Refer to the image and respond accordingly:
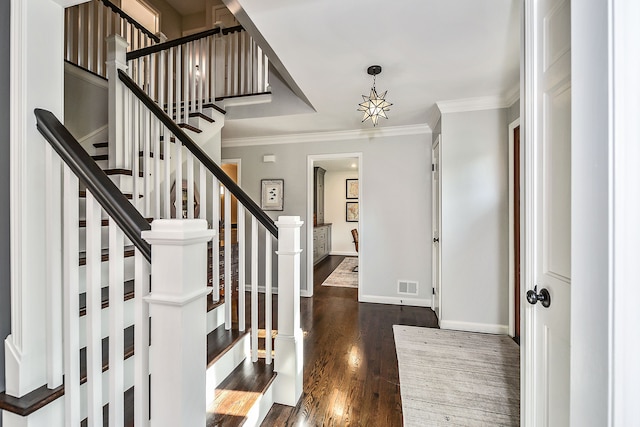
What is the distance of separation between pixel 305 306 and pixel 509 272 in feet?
7.54

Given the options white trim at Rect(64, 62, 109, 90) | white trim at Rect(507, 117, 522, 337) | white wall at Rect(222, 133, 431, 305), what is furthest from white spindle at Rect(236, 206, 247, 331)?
white trim at Rect(507, 117, 522, 337)

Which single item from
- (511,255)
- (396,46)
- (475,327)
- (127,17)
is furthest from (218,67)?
(475,327)

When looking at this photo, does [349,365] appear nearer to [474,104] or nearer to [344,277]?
[474,104]

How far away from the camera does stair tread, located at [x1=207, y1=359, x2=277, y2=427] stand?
1396 millimetres

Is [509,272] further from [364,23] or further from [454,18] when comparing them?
[364,23]

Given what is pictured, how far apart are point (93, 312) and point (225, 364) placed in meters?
0.90

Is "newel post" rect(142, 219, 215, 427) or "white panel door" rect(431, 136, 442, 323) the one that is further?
"white panel door" rect(431, 136, 442, 323)

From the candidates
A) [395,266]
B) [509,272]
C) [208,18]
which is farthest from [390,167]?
[208,18]

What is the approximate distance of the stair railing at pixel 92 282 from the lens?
2.96 ft

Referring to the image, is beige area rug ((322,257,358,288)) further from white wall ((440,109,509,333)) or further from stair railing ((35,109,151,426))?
stair railing ((35,109,151,426))

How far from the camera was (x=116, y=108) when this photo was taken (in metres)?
2.19

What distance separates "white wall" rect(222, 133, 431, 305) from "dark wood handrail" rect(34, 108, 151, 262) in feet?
10.3

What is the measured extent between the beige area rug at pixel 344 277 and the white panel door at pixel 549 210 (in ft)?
11.7

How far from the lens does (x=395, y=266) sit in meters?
3.72
